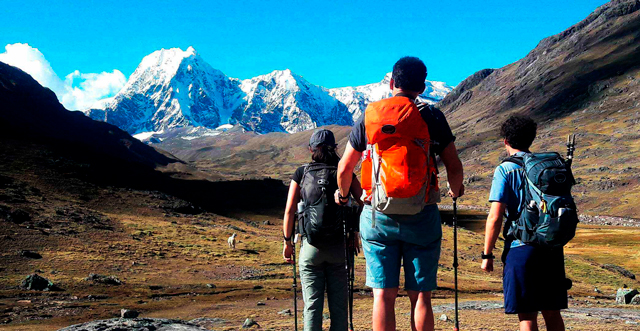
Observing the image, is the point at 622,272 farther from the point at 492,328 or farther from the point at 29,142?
the point at 29,142

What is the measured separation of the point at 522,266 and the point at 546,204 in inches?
33.7

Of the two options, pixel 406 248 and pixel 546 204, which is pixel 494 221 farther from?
pixel 406 248

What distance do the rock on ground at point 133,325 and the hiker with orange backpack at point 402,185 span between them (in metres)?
4.06

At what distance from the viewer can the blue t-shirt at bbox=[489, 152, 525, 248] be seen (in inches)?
233

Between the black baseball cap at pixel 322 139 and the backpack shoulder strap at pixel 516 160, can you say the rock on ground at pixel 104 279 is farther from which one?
the backpack shoulder strap at pixel 516 160

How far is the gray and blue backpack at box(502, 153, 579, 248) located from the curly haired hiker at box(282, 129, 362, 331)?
7.66 ft

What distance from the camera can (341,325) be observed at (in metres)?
7.12

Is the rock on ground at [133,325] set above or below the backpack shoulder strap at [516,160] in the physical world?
below

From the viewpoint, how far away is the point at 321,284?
23.5 feet

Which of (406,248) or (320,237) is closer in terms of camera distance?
(406,248)

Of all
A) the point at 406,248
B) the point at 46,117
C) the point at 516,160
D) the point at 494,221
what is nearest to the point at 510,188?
the point at 516,160

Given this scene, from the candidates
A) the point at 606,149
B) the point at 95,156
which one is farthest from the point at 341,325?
the point at 606,149

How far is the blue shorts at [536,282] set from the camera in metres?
5.76

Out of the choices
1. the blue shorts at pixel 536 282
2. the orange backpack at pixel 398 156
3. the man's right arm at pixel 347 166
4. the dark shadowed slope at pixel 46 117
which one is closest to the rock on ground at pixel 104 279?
the man's right arm at pixel 347 166
